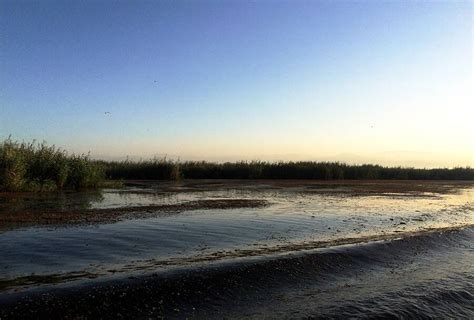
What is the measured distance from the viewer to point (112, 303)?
21.1ft

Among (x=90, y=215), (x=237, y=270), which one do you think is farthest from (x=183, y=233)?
(x=90, y=215)

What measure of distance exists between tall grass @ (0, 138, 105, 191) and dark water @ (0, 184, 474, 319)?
12.3 metres

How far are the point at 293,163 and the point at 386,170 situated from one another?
1240cm

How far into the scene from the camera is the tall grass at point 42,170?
904 inches

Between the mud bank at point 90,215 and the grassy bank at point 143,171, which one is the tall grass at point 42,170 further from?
the mud bank at point 90,215

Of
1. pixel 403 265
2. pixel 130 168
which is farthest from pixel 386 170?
pixel 403 265

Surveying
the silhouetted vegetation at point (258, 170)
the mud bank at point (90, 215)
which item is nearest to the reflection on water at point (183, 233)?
the mud bank at point (90, 215)

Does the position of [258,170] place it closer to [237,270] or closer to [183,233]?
[183,233]

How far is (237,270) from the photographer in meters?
8.12

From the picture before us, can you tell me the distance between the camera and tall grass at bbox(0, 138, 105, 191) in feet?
75.4

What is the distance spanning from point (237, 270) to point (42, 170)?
71.6ft

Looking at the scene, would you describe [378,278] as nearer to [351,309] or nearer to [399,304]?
[399,304]

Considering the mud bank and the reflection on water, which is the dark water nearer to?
the reflection on water

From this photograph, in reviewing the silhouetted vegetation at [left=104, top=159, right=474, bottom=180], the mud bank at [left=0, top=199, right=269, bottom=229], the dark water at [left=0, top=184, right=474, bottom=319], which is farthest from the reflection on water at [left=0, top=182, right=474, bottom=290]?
the silhouetted vegetation at [left=104, top=159, right=474, bottom=180]
